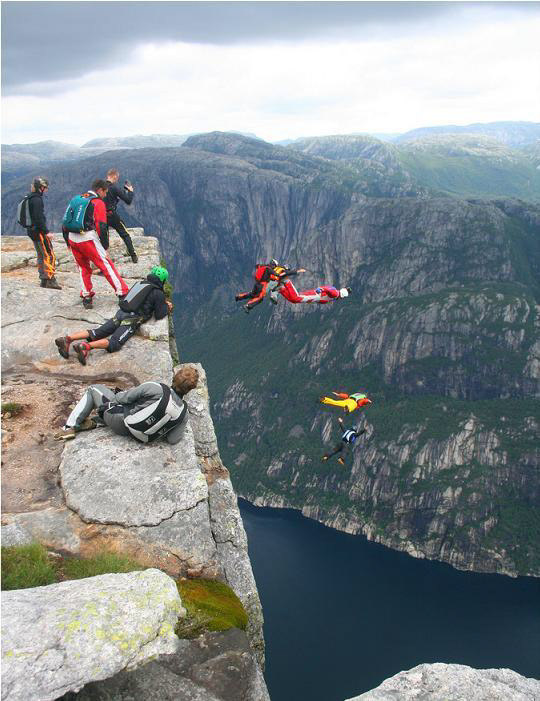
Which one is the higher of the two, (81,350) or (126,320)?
(126,320)

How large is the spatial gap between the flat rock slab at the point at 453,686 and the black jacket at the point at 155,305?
16418 mm

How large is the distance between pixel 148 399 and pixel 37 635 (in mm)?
7311

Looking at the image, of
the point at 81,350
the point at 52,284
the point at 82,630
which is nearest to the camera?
the point at 82,630

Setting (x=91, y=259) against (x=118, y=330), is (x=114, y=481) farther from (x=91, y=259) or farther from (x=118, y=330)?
(x=91, y=259)

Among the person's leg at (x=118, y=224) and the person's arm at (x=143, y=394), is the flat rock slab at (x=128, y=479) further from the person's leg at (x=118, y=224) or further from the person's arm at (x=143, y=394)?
the person's leg at (x=118, y=224)

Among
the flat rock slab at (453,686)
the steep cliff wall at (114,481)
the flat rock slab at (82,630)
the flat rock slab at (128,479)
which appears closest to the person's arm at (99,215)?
the steep cliff wall at (114,481)

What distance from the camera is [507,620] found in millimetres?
197500

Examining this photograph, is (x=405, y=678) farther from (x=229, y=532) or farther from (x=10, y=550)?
(x=10, y=550)

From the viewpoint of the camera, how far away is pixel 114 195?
2638 cm

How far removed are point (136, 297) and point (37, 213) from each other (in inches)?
307

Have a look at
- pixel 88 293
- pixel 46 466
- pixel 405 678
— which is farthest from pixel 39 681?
pixel 88 293

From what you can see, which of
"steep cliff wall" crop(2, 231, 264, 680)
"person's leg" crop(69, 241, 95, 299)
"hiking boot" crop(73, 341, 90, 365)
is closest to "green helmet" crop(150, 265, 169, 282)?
"steep cliff wall" crop(2, 231, 264, 680)

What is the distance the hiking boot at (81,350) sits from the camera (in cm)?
1980

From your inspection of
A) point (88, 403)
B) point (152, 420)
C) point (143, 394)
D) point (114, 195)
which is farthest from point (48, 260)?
point (152, 420)
